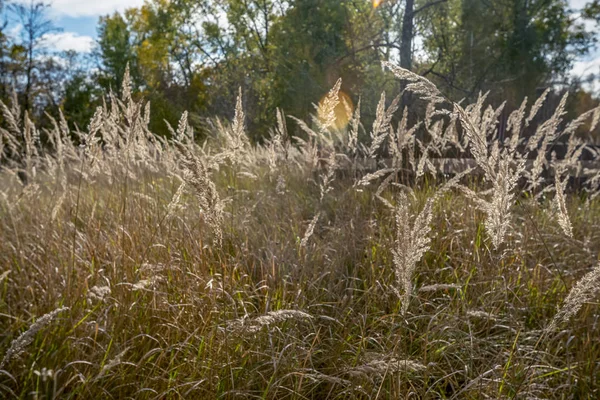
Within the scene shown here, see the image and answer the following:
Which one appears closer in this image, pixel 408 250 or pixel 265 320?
pixel 408 250

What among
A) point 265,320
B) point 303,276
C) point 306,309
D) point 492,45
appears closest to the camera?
point 265,320

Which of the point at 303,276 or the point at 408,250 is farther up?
the point at 408,250

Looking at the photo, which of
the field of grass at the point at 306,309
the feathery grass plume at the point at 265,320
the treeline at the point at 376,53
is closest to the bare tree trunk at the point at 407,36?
the treeline at the point at 376,53

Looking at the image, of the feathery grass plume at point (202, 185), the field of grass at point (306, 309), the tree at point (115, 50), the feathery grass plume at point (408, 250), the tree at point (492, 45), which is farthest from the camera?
the tree at point (115, 50)

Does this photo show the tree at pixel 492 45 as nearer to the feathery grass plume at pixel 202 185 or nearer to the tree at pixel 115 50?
the feathery grass plume at pixel 202 185

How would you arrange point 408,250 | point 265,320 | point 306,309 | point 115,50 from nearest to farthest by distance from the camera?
point 408,250 → point 265,320 → point 306,309 → point 115,50

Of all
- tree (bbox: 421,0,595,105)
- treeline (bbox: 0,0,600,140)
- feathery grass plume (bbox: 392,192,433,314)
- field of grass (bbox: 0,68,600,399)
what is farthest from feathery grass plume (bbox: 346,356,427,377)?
tree (bbox: 421,0,595,105)

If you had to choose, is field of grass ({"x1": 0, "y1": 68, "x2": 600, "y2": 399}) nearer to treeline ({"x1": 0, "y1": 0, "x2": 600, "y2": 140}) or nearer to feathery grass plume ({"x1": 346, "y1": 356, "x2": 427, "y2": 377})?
feathery grass plume ({"x1": 346, "y1": 356, "x2": 427, "y2": 377})

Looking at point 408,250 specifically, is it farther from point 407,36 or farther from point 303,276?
point 407,36

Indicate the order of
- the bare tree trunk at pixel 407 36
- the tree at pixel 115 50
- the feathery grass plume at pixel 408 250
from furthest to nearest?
1. the tree at pixel 115 50
2. the bare tree trunk at pixel 407 36
3. the feathery grass plume at pixel 408 250

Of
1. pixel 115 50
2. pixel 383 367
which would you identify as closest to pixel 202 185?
pixel 383 367

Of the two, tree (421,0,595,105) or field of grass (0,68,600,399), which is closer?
field of grass (0,68,600,399)

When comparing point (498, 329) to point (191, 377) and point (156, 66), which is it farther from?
point (156, 66)

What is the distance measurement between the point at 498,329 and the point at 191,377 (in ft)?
5.20
